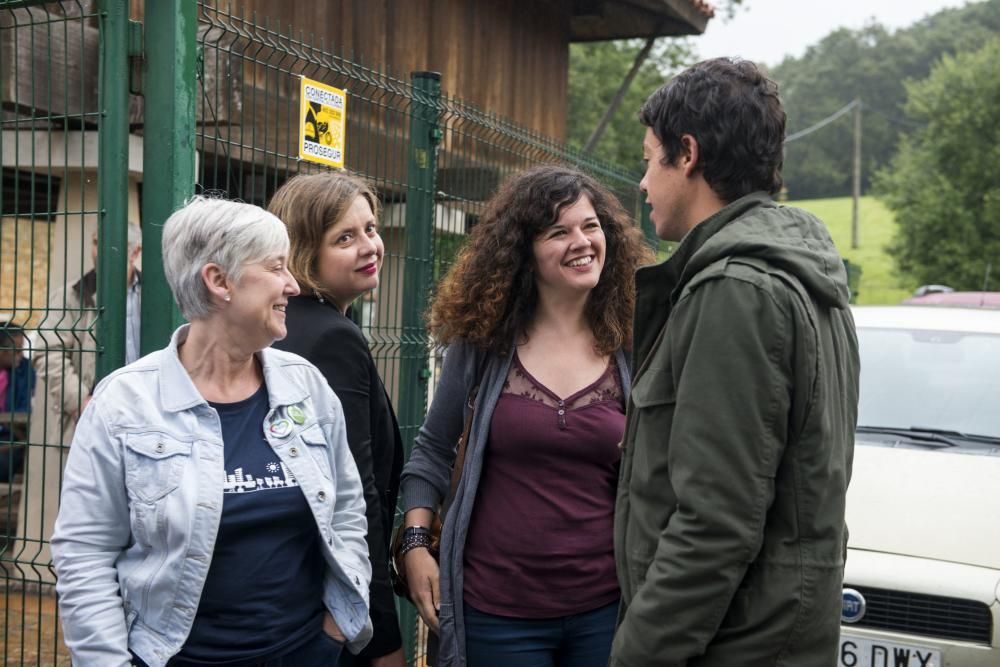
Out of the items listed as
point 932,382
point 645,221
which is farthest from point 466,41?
point 932,382

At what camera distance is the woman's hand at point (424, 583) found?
8.44ft

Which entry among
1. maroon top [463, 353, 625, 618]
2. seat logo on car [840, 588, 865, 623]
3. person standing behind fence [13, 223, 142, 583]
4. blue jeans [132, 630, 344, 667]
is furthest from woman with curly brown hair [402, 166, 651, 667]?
seat logo on car [840, 588, 865, 623]

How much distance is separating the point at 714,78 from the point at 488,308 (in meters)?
1.02

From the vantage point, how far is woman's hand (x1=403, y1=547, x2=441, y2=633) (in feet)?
8.44

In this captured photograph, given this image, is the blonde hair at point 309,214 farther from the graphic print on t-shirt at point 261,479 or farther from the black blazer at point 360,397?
the graphic print on t-shirt at point 261,479

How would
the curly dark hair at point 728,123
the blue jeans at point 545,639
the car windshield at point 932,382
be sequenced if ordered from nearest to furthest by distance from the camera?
the curly dark hair at point 728,123, the blue jeans at point 545,639, the car windshield at point 932,382

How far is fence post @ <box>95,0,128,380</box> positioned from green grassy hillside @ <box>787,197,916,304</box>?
34940 millimetres

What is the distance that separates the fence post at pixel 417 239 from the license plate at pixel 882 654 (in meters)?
1.86

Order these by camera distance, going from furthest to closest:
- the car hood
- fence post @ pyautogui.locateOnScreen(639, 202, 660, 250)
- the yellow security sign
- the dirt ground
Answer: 1. fence post @ pyautogui.locateOnScreen(639, 202, 660, 250)
2. the dirt ground
3. the car hood
4. the yellow security sign

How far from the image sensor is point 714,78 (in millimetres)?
1863

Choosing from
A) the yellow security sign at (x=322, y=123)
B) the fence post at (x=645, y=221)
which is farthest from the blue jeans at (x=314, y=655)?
the fence post at (x=645, y=221)

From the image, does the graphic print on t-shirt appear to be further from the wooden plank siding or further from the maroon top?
the wooden plank siding

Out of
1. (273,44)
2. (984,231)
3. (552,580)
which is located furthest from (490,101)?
(984,231)

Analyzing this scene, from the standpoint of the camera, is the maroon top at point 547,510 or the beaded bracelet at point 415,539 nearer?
the maroon top at point 547,510
